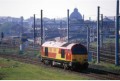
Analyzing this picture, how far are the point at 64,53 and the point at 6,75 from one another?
9.52m

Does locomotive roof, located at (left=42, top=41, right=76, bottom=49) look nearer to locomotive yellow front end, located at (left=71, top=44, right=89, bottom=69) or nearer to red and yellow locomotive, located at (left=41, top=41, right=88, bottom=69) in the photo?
red and yellow locomotive, located at (left=41, top=41, right=88, bottom=69)

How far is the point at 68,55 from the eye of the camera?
37781mm

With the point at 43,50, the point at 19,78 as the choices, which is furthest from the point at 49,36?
the point at 19,78

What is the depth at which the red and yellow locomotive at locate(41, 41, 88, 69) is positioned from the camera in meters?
37.2

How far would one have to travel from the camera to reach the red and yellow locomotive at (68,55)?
3719 cm

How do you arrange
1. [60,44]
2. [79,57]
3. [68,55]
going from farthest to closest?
[60,44] → [68,55] → [79,57]

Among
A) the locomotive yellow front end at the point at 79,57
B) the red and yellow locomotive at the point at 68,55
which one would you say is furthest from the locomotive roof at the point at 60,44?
the locomotive yellow front end at the point at 79,57

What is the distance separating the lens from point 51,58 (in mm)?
42562

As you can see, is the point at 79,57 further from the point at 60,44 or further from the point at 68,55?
the point at 60,44

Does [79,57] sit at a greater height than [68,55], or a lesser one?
lesser

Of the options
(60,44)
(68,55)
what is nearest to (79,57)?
(68,55)

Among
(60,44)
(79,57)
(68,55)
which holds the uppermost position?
(60,44)

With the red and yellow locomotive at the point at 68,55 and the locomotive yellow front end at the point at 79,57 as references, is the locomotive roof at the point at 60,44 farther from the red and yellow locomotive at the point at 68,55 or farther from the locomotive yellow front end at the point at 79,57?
the locomotive yellow front end at the point at 79,57

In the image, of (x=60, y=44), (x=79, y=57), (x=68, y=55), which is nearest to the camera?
(x=79, y=57)
